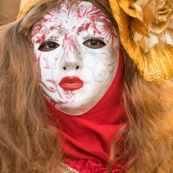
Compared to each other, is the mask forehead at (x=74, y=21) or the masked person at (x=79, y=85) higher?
the mask forehead at (x=74, y=21)

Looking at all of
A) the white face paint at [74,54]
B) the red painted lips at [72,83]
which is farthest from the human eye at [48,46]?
the red painted lips at [72,83]

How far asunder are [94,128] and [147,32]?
12.7 inches

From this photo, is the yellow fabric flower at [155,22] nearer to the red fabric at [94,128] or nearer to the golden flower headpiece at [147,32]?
the golden flower headpiece at [147,32]

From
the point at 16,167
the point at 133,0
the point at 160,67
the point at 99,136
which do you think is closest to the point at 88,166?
the point at 99,136

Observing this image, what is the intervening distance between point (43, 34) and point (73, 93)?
197 millimetres

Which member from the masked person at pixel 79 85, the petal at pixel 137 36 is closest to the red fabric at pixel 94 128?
the masked person at pixel 79 85

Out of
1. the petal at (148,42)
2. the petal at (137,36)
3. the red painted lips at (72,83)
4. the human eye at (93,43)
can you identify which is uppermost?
the petal at (137,36)

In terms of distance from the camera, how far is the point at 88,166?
1681 mm

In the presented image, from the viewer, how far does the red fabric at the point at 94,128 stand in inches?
66.4

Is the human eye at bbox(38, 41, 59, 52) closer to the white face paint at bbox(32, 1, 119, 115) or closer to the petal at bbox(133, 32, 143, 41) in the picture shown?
the white face paint at bbox(32, 1, 119, 115)

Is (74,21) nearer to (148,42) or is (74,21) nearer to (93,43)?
(93,43)

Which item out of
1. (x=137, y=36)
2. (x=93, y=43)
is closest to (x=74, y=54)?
(x=93, y=43)

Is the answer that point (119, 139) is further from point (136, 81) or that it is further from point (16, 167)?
point (16, 167)

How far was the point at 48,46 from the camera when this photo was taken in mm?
1695
